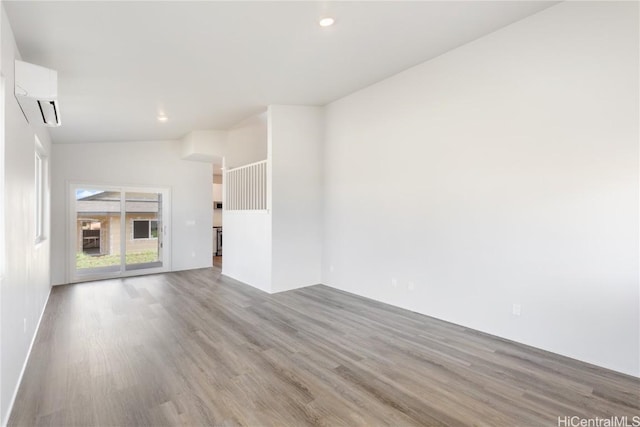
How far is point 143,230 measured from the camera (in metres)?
6.99

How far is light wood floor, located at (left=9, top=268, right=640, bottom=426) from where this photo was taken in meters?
2.13

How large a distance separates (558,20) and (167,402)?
15.4 feet

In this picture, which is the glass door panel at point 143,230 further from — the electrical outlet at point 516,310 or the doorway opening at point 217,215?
the electrical outlet at point 516,310

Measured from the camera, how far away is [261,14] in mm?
2670

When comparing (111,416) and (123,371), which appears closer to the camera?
(111,416)

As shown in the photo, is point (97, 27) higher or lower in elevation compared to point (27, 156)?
higher

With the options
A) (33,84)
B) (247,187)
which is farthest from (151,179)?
(33,84)

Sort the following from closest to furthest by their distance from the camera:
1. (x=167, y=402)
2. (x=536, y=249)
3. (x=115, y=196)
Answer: (x=167, y=402) < (x=536, y=249) < (x=115, y=196)

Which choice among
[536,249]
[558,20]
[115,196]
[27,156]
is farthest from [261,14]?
[115,196]

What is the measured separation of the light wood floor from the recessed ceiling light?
3.13m

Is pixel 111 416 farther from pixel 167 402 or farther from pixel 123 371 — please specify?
pixel 123 371

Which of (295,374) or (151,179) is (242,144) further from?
(295,374)

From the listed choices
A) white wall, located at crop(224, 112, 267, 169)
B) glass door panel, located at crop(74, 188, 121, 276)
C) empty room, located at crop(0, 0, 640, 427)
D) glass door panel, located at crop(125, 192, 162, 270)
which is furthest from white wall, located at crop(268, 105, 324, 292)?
glass door panel, located at crop(74, 188, 121, 276)

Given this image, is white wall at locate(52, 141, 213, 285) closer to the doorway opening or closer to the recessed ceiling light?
the doorway opening
